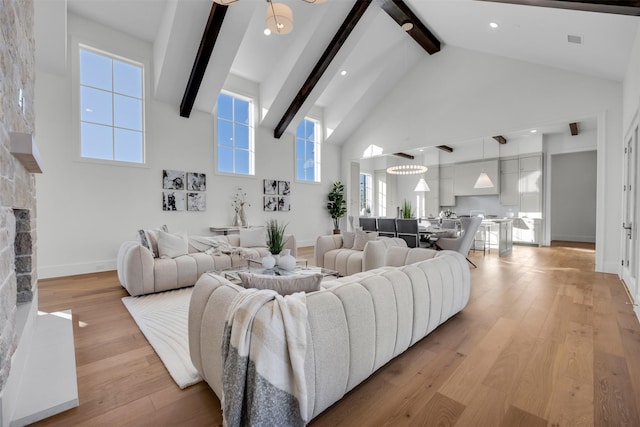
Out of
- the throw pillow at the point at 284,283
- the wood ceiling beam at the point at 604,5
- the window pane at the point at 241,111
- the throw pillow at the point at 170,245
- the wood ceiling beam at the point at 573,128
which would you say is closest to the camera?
the throw pillow at the point at 284,283

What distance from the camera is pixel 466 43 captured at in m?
5.78

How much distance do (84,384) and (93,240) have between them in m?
3.71

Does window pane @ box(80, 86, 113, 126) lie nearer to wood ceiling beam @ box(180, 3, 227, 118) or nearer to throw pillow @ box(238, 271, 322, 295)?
wood ceiling beam @ box(180, 3, 227, 118)

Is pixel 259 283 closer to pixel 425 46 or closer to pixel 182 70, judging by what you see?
pixel 182 70

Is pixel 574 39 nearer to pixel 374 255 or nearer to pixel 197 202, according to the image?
pixel 374 255

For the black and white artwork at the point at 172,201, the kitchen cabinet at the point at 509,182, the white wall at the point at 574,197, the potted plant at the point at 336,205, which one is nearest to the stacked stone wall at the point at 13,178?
the black and white artwork at the point at 172,201

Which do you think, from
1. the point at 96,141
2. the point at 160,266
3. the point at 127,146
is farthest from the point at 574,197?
the point at 96,141

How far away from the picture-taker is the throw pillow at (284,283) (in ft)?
4.94

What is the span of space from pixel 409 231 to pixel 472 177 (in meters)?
5.20

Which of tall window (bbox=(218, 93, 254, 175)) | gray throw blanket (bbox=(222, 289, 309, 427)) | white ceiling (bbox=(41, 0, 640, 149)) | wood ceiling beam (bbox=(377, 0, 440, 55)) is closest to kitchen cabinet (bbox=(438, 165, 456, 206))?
white ceiling (bbox=(41, 0, 640, 149))

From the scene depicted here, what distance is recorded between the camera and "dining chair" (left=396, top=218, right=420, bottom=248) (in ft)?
15.1

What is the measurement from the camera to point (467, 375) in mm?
1755

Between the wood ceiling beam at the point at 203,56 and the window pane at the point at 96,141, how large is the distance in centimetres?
131

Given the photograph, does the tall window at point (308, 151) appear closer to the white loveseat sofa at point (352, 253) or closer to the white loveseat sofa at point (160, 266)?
the white loveseat sofa at point (352, 253)
